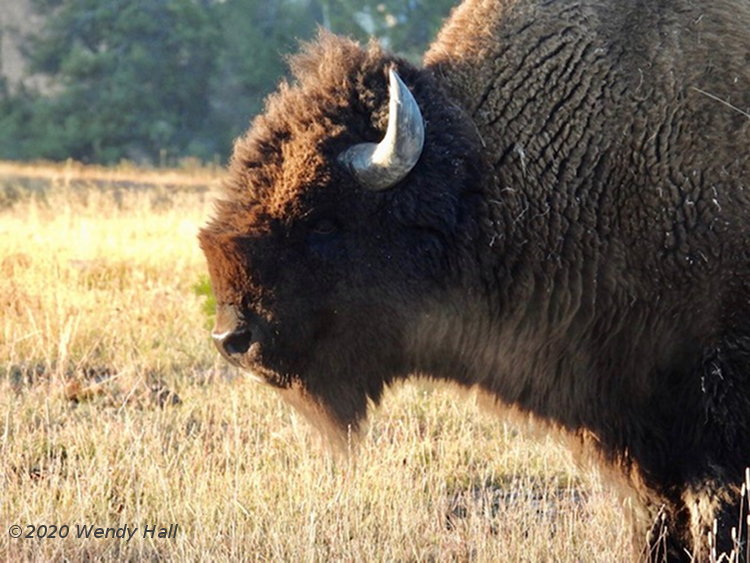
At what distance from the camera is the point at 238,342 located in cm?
455

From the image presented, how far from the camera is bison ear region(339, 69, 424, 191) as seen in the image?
454 centimetres

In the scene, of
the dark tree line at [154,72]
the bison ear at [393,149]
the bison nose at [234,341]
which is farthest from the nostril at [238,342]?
the dark tree line at [154,72]

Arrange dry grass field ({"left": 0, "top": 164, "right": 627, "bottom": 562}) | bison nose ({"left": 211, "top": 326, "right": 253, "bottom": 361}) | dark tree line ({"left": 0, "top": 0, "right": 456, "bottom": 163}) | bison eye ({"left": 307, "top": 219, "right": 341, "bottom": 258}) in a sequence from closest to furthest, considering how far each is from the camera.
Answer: bison nose ({"left": 211, "top": 326, "right": 253, "bottom": 361}) → bison eye ({"left": 307, "top": 219, "right": 341, "bottom": 258}) → dry grass field ({"left": 0, "top": 164, "right": 627, "bottom": 562}) → dark tree line ({"left": 0, "top": 0, "right": 456, "bottom": 163})

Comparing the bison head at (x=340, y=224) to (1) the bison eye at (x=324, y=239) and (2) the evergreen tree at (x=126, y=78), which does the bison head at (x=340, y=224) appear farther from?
(2) the evergreen tree at (x=126, y=78)

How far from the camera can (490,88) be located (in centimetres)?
496

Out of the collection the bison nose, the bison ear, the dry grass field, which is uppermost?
the bison ear

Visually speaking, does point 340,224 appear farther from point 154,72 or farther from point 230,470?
point 154,72

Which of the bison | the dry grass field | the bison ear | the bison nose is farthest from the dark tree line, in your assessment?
the bison nose

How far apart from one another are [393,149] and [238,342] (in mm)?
887

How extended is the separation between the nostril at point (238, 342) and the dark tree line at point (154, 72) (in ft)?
97.4

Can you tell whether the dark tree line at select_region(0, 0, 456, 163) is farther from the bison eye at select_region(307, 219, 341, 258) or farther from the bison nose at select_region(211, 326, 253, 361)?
the bison nose at select_region(211, 326, 253, 361)

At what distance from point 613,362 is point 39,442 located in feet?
10.4

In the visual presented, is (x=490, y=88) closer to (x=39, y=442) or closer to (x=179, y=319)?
(x=39, y=442)

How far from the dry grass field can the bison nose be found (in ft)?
2.77
